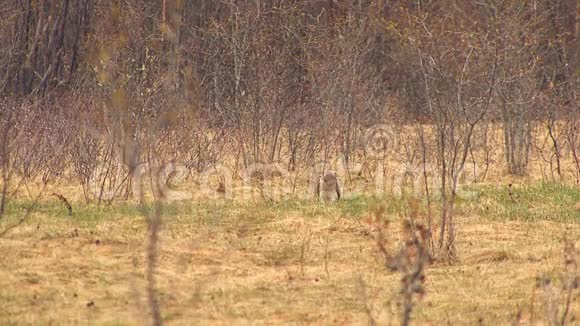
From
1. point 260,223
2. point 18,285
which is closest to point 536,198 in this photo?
point 260,223

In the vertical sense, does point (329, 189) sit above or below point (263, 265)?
above

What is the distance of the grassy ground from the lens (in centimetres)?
577

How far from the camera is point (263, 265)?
710 centimetres

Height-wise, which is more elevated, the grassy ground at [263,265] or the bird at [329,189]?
the bird at [329,189]

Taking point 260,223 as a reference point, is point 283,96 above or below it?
above

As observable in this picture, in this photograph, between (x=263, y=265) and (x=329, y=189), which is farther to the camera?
(x=329, y=189)

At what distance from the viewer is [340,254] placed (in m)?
7.49

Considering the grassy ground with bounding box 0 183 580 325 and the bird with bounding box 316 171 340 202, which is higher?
the bird with bounding box 316 171 340 202

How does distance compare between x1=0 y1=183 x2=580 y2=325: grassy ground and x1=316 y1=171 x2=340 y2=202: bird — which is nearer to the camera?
x1=0 y1=183 x2=580 y2=325: grassy ground

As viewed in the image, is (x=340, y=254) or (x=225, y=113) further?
(x=225, y=113)

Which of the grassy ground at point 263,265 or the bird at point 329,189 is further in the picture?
the bird at point 329,189

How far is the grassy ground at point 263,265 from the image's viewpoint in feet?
18.9

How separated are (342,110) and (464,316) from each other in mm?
8103

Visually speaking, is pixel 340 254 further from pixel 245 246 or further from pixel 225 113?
pixel 225 113
